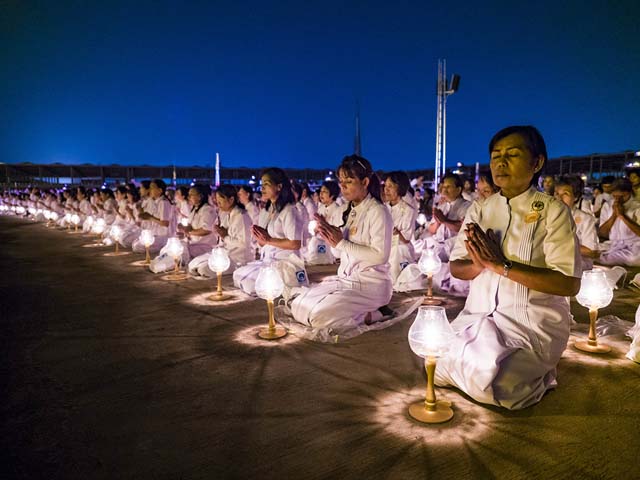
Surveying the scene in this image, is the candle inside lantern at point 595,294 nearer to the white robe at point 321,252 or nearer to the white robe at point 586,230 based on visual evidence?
the white robe at point 586,230

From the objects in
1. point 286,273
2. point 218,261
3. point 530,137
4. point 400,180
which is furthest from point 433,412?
point 400,180

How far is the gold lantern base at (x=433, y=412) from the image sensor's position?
2.51 meters

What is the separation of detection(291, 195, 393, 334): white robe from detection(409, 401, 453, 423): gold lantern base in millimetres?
1499

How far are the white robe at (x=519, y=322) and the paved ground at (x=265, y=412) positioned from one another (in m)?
0.16

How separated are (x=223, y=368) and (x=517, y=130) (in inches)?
107

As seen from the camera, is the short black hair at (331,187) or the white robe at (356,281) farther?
the short black hair at (331,187)

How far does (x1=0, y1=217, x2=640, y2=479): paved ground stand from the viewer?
2.13 meters

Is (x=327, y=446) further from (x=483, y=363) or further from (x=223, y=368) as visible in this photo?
(x=223, y=368)

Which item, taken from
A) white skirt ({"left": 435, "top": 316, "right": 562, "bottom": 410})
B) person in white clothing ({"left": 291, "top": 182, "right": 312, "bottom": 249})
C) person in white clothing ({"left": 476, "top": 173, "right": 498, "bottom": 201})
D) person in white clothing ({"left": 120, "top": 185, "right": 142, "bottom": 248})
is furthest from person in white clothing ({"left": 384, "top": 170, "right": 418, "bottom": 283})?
person in white clothing ({"left": 120, "top": 185, "right": 142, "bottom": 248})

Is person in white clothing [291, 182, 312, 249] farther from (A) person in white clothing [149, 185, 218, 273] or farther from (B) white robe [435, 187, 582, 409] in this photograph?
(B) white robe [435, 187, 582, 409]

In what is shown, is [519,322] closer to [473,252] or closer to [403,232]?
[473,252]

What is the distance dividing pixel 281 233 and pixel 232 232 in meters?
1.69

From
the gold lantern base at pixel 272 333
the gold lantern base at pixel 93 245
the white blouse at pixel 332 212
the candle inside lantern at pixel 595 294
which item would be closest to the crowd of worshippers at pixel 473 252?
the white blouse at pixel 332 212

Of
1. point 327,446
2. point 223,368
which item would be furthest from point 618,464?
point 223,368
